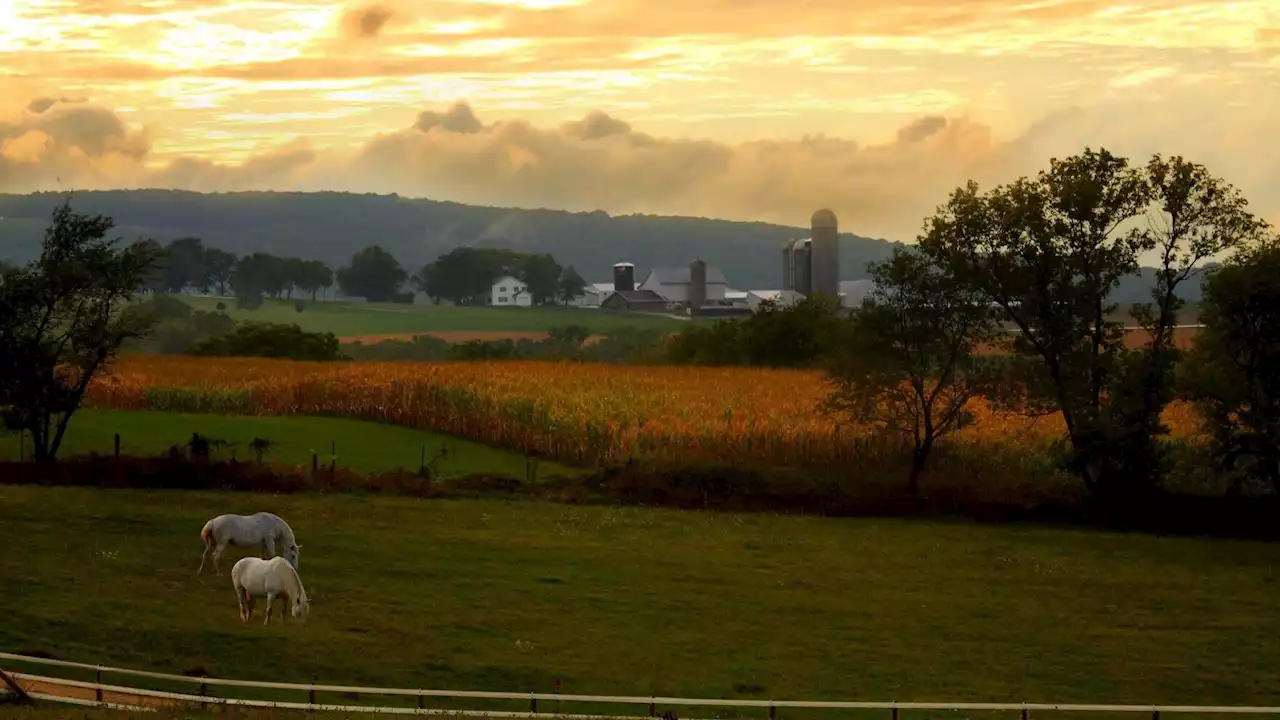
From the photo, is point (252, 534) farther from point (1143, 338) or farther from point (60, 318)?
point (1143, 338)

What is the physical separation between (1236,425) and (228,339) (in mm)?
77659

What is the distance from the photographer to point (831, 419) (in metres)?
59.2

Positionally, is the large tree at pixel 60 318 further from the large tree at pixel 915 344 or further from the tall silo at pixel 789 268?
the tall silo at pixel 789 268

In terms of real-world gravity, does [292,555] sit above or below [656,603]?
above

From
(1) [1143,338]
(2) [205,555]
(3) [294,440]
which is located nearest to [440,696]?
(2) [205,555]

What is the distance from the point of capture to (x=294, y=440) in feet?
192

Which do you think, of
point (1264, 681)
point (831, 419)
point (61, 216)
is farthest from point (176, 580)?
point (831, 419)

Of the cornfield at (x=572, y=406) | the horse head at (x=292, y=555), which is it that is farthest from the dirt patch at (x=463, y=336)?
the horse head at (x=292, y=555)

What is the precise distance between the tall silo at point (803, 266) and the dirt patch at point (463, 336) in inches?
1069

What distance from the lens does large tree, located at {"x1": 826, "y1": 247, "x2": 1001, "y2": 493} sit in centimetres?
5262

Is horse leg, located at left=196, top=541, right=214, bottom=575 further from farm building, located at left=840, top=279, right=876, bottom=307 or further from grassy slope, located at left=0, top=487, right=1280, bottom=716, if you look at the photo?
farm building, located at left=840, top=279, right=876, bottom=307

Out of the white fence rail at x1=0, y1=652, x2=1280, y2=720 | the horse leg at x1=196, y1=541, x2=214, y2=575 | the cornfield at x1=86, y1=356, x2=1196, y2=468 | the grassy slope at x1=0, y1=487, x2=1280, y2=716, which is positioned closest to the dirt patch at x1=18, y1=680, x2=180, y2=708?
the white fence rail at x1=0, y1=652, x2=1280, y2=720

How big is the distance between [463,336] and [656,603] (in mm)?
142164

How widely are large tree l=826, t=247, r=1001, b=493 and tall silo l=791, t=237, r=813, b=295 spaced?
12920 cm
